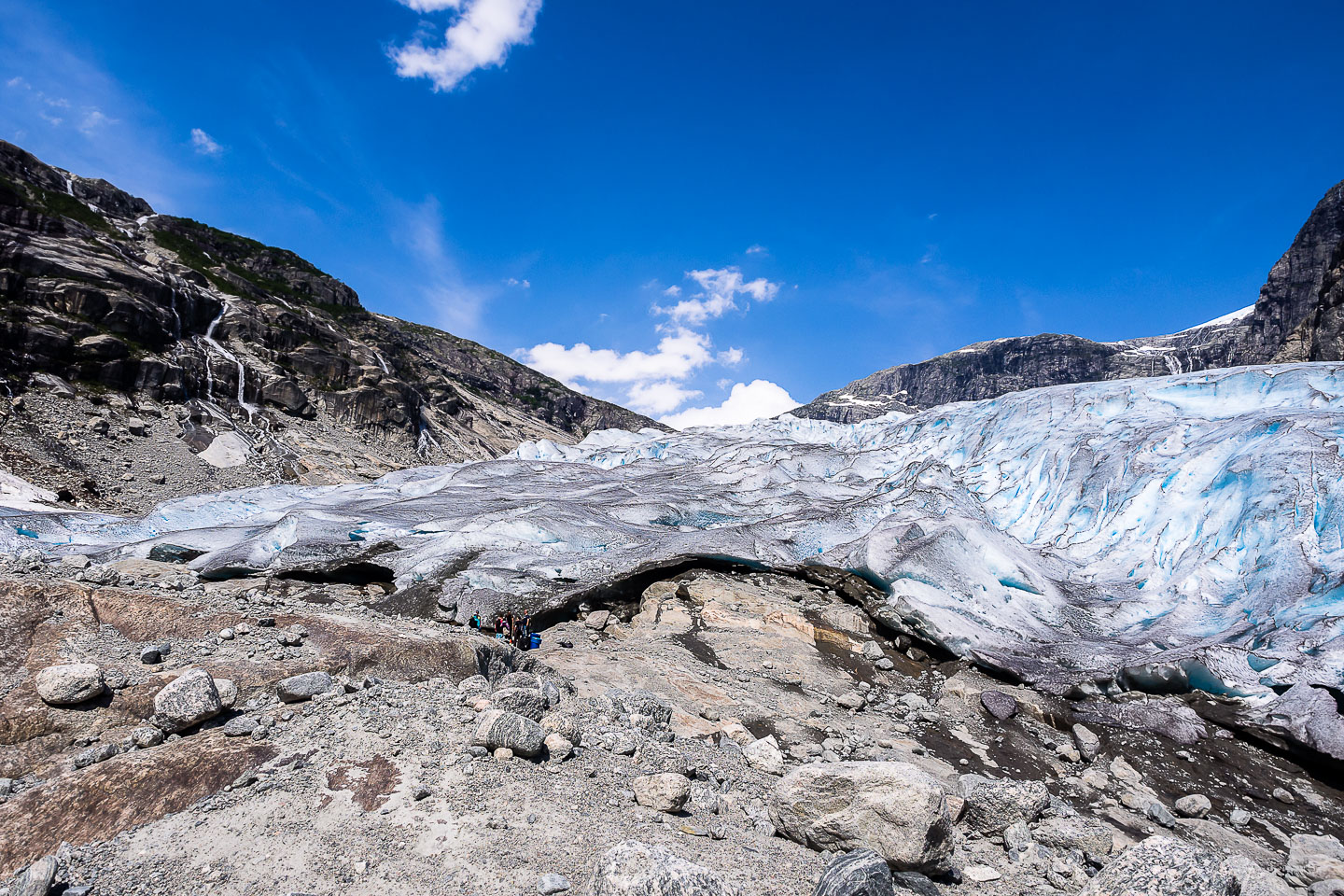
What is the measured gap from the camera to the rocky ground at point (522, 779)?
3.85m

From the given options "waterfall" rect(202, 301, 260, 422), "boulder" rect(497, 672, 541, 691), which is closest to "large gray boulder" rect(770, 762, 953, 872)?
"boulder" rect(497, 672, 541, 691)

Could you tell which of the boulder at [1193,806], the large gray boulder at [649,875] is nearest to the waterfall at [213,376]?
the large gray boulder at [649,875]

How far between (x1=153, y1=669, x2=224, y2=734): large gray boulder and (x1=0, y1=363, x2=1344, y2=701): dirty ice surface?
6.14m

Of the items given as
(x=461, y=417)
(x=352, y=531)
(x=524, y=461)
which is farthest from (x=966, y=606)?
(x=461, y=417)

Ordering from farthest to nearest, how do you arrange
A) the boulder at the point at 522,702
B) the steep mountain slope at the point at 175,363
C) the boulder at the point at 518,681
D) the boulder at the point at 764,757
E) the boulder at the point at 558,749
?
the steep mountain slope at the point at 175,363
the boulder at the point at 518,681
the boulder at the point at 764,757
the boulder at the point at 522,702
the boulder at the point at 558,749

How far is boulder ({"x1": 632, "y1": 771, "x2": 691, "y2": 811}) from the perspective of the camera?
4848 mm

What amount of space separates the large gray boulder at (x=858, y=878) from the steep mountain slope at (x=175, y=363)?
35.2 metres

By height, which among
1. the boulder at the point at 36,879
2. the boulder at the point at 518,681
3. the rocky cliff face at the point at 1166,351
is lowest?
the boulder at the point at 518,681

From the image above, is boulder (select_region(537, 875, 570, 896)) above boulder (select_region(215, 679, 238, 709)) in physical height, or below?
below

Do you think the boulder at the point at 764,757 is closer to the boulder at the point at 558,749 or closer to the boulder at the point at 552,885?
the boulder at the point at 558,749

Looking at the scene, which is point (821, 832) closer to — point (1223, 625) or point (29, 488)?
point (1223, 625)

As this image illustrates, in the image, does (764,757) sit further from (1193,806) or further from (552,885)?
(1193,806)

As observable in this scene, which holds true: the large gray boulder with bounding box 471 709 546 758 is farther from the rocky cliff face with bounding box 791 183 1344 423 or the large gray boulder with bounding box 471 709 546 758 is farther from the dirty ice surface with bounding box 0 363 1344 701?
the rocky cliff face with bounding box 791 183 1344 423

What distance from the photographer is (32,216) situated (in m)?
42.1
